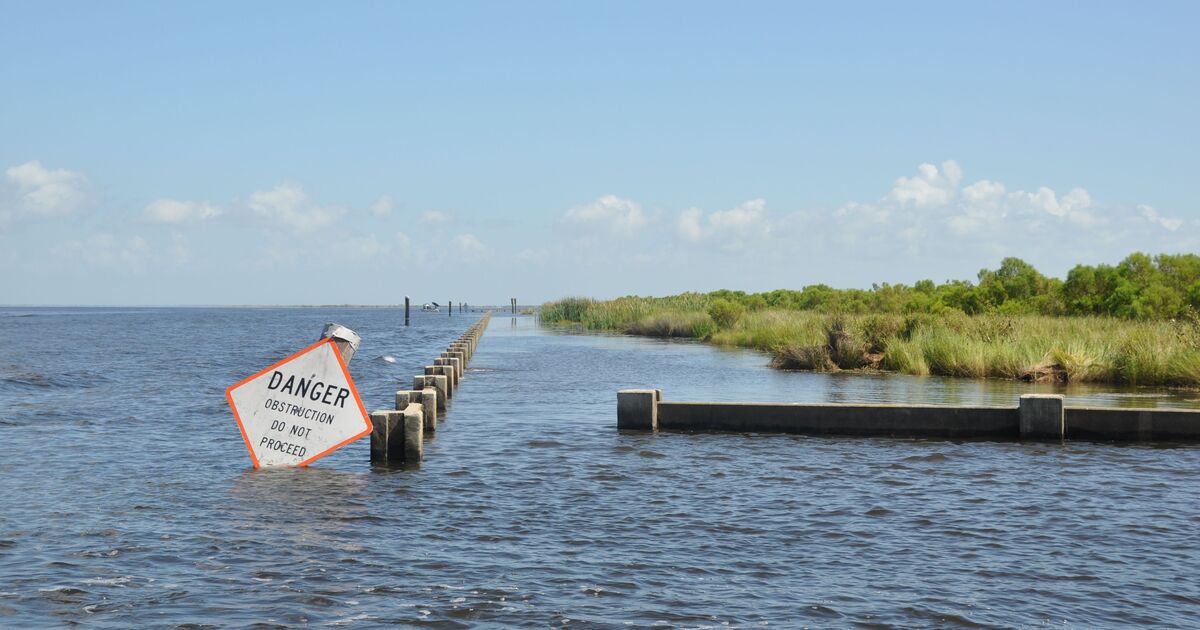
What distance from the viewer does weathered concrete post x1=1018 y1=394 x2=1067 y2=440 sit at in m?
17.0

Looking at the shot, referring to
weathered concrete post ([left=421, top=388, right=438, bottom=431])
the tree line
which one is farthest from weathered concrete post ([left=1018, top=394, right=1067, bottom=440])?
the tree line

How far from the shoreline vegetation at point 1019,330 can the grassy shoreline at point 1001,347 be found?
0.03 meters

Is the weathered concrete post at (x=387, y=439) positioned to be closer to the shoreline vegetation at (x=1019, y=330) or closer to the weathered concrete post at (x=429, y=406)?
the weathered concrete post at (x=429, y=406)

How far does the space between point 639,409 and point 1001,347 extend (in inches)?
612

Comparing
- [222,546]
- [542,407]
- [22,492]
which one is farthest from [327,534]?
[542,407]

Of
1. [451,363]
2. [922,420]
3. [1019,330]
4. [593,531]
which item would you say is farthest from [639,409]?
[1019,330]

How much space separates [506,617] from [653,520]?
355 centimetres

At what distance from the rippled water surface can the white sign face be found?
1.58 feet

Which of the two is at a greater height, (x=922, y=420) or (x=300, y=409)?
(x=300, y=409)

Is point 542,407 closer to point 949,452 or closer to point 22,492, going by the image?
point 949,452

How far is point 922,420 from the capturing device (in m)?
17.7

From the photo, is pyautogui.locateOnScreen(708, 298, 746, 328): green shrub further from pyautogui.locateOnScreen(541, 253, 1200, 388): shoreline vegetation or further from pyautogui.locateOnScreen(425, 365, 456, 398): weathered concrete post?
pyautogui.locateOnScreen(425, 365, 456, 398): weathered concrete post

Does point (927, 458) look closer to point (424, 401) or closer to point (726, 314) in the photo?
point (424, 401)

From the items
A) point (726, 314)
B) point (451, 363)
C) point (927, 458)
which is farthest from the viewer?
point (726, 314)
